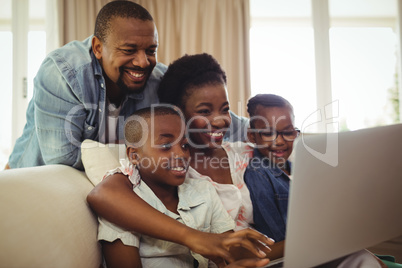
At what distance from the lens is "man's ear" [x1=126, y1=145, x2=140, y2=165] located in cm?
101

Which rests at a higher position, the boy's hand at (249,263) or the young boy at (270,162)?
the young boy at (270,162)

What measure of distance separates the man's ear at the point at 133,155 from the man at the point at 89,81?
281mm

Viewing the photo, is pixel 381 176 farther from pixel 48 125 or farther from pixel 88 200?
pixel 48 125

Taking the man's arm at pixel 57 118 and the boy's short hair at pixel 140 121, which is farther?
the man's arm at pixel 57 118

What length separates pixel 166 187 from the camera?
3.30 feet

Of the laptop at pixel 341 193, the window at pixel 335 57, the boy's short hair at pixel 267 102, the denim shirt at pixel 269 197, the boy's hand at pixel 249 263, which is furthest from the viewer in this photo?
the window at pixel 335 57

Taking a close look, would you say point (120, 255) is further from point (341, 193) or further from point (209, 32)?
point (209, 32)

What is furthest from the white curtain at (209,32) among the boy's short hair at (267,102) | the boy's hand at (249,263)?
the boy's hand at (249,263)

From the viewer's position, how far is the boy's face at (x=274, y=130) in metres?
1.23

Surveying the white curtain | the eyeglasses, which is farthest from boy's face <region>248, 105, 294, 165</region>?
the white curtain

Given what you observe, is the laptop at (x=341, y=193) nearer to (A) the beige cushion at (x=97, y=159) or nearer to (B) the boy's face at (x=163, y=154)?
(B) the boy's face at (x=163, y=154)

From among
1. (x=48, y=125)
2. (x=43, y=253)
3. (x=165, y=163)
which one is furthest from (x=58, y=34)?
(x=43, y=253)

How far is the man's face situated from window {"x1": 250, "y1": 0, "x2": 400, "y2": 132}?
2.51m

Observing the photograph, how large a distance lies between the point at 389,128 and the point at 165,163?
58 cm
